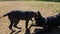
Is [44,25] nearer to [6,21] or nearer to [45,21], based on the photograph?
[45,21]

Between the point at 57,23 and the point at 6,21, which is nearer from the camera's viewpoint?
the point at 57,23

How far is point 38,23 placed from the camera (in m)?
8.33

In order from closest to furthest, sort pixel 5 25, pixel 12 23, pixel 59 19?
1. pixel 59 19
2. pixel 12 23
3. pixel 5 25

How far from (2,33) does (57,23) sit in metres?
2.29

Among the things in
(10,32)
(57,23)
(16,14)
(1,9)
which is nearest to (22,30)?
(10,32)

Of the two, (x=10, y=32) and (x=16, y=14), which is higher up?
(x=16, y=14)

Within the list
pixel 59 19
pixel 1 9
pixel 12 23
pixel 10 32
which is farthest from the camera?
pixel 1 9

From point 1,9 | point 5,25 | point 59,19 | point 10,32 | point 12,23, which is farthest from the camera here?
point 1,9

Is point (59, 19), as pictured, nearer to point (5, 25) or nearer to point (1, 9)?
point (5, 25)

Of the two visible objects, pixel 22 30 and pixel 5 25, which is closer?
pixel 22 30

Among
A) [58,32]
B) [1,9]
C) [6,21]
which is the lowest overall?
[58,32]

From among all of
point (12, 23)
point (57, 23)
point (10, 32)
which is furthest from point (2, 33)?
point (57, 23)

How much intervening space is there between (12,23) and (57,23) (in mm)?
1578

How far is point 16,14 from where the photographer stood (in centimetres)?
855
